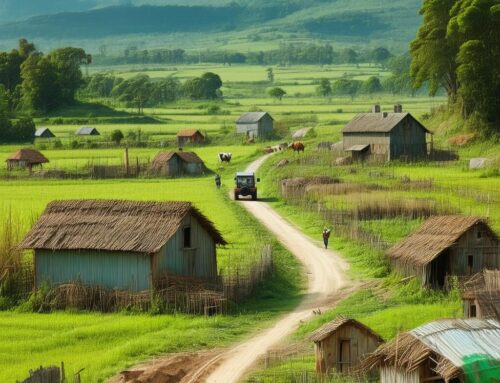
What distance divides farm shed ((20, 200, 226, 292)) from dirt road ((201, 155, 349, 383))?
3.87 meters

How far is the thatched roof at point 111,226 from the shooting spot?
131 ft

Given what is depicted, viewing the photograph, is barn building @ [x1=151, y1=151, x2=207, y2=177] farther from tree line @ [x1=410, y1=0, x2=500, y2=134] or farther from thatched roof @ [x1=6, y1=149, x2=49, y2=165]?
tree line @ [x1=410, y1=0, x2=500, y2=134]

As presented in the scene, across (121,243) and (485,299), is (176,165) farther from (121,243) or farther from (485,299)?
(485,299)

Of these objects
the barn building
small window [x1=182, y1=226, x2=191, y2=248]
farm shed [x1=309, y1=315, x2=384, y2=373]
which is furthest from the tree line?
farm shed [x1=309, y1=315, x2=384, y2=373]

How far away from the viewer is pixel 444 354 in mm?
25125

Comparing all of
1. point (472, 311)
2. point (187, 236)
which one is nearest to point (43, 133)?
point (187, 236)

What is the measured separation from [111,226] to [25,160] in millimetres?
48742

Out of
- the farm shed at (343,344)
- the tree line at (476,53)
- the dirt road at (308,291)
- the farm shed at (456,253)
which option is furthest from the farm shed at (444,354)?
the tree line at (476,53)

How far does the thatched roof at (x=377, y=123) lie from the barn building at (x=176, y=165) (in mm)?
10531

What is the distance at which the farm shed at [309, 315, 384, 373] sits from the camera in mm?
29594

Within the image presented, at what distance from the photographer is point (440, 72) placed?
9881cm

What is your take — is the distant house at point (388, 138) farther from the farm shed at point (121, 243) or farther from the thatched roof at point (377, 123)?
the farm shed at point (121, 243)

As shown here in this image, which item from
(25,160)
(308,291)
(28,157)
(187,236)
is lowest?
(308,291)

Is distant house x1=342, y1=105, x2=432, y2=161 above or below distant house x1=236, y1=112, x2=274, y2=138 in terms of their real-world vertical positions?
below
